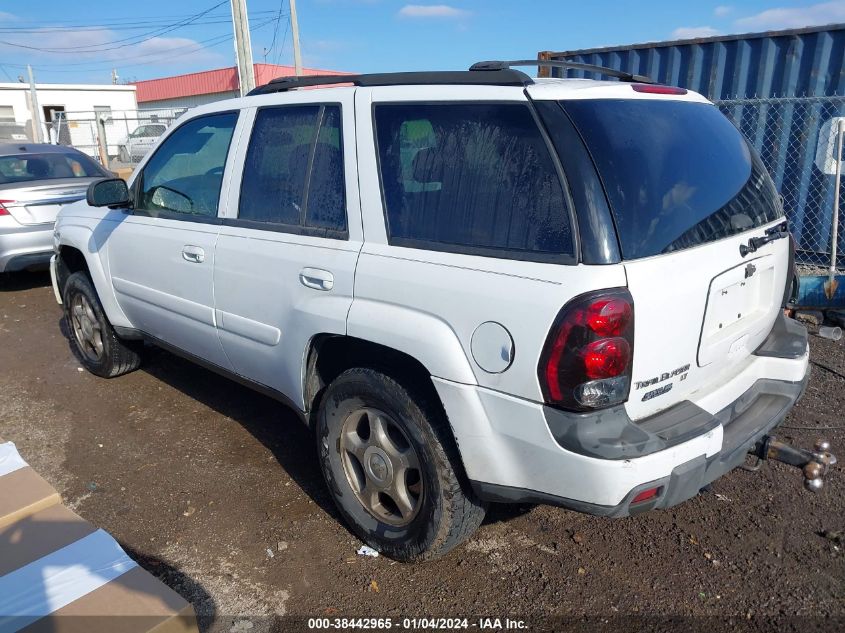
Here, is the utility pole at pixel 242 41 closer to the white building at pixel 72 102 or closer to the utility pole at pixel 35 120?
the utility pole at pixel 35 120

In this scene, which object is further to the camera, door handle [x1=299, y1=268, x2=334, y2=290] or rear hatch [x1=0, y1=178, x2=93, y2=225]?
rear hatch [x1=0, y1=178, x2=93, y2=225]

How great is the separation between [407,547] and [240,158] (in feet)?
6.86

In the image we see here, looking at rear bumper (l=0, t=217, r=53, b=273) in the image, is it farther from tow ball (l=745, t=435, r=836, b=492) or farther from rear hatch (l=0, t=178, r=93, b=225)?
tow ball (l=745, t=435, r=836, b=492)

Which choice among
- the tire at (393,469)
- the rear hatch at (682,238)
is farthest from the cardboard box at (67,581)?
the rear hatch at (682,238)

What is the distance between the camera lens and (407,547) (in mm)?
2805

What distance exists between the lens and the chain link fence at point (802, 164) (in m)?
6.79

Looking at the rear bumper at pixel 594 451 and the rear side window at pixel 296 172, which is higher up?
the rear side window at pixel 296 172

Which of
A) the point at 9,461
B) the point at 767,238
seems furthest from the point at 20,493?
the point at 767,238

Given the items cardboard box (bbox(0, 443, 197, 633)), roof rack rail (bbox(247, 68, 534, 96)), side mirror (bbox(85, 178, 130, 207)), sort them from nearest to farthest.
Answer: cardboard box (bbox(0, 443, 197, 633)) → roof rack rail (bbox(247, 68, 534, 96)) → side mirror (bbox(85, 178, 130, 207))

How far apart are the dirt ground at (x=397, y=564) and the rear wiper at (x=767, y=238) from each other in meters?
1.34

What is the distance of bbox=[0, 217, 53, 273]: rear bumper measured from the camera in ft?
23.5

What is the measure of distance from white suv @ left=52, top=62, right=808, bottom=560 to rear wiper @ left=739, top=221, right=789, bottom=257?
15mm

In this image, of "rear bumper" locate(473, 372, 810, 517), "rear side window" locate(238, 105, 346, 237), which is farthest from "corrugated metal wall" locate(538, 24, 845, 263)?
"rear side window" locate(238, 105, 346, 237)

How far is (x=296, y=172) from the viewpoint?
3133 millimetres
